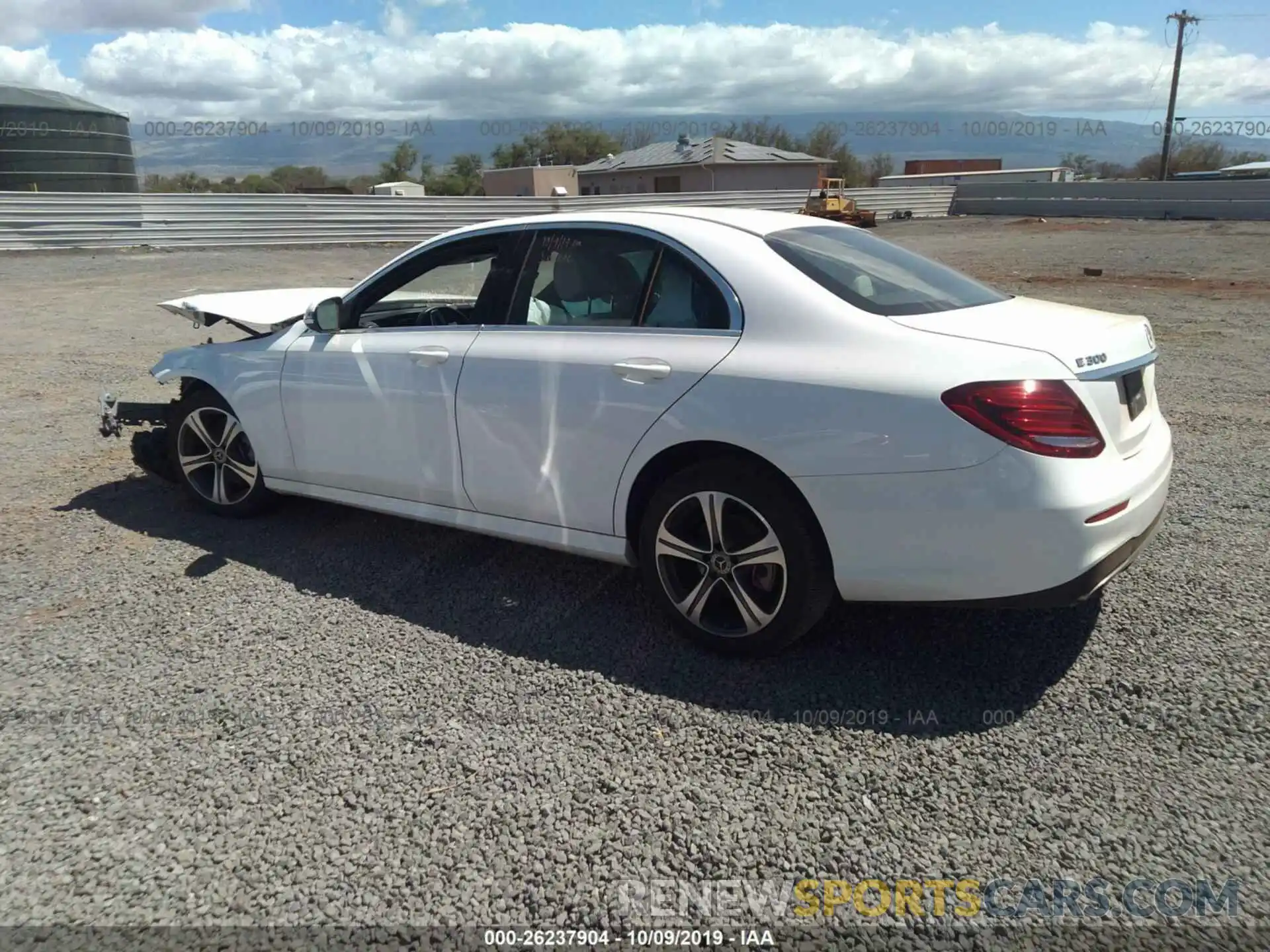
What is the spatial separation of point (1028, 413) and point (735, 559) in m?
1.11

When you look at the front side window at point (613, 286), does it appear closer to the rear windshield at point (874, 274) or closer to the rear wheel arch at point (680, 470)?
the rear windshield at point (874, 274)

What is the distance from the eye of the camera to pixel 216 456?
203 inches

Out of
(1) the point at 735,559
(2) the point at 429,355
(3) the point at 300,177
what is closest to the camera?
(1) the point at 735,559

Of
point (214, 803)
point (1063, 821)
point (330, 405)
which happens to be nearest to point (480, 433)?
point (330, 405)

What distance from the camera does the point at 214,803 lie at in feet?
9.19

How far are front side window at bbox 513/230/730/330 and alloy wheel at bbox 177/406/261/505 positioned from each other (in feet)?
6.58

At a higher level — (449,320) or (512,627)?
(449,320)

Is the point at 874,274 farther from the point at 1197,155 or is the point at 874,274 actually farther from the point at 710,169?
the point at 1197,155

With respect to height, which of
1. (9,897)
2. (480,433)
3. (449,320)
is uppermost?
(449,320)

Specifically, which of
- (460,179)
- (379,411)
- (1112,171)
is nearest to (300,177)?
(460,179)

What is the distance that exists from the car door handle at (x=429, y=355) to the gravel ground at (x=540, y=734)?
1.01 m

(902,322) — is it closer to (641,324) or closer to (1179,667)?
(641,324)

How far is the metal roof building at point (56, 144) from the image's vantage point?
34.1 meters

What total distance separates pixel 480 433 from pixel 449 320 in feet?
2.26
